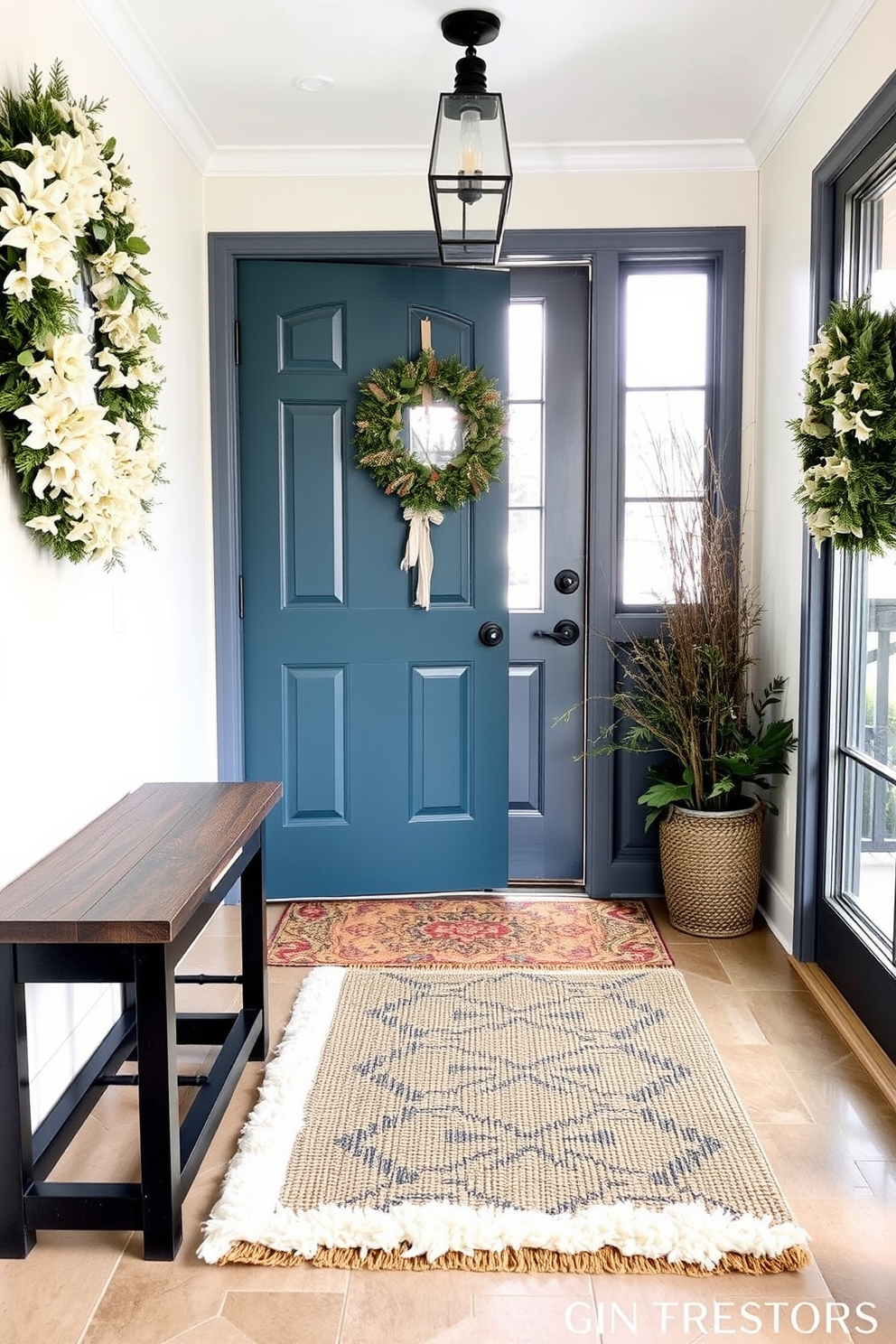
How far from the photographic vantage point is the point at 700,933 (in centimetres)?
349

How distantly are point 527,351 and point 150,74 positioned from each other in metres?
1.50

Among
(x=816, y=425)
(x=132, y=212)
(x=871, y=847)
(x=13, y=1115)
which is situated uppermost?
(x=132, y=212)

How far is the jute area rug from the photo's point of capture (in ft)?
6.32

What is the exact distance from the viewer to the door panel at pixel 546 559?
384 centimetres

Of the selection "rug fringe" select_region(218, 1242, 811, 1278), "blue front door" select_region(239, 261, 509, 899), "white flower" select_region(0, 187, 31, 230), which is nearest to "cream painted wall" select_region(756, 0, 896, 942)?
"blue front door" select_region(239, 261, 509, 899)

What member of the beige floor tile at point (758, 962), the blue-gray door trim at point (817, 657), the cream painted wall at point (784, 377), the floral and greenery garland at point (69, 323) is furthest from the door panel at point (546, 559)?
the floral and greenery garland at point (69, 323)

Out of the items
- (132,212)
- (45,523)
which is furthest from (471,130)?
(45,523)

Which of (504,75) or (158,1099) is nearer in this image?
(158,1099)

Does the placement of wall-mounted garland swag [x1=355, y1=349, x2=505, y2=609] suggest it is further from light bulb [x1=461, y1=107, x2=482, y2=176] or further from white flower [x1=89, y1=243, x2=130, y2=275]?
white flower [x1=89, y1=243, x2=130, y2=275]

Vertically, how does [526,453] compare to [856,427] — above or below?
above

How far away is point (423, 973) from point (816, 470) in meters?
1.75

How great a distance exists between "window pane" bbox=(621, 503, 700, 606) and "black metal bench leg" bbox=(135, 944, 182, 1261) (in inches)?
93.3

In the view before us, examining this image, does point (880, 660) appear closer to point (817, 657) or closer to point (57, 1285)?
point (817, 657)

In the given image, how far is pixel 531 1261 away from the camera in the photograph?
74.9 inches
